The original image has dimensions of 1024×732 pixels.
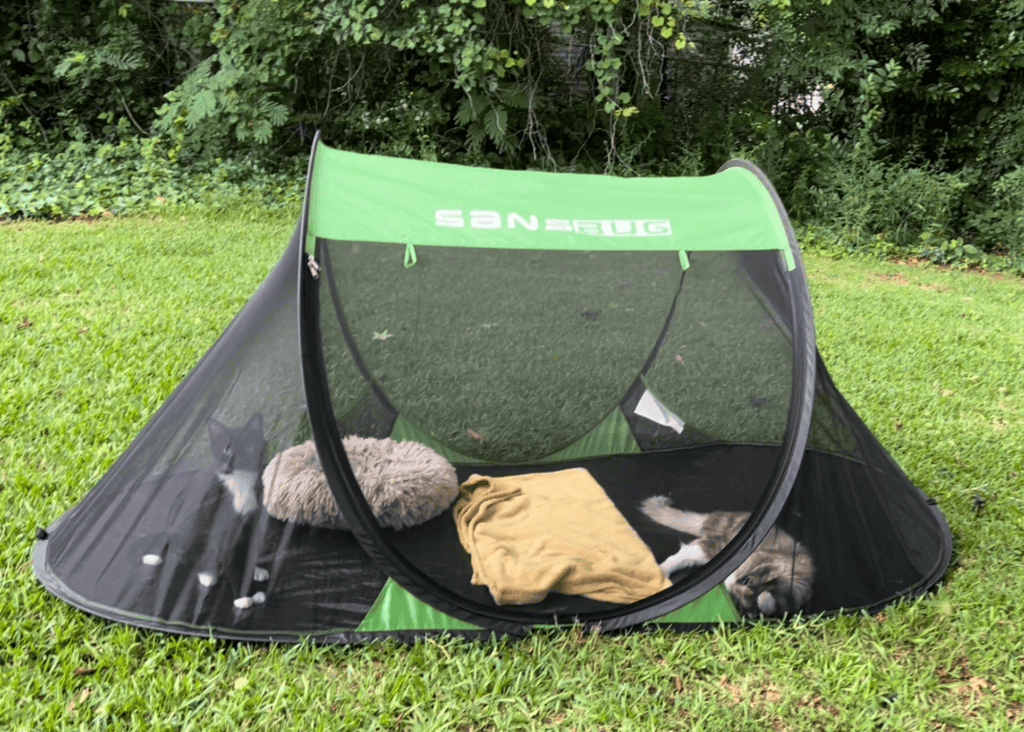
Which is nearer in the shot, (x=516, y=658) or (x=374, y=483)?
(x=516, y=658)

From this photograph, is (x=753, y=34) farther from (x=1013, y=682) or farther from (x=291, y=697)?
(x=291, y=697)

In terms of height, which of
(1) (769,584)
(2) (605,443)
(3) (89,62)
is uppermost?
(3) (89,62)

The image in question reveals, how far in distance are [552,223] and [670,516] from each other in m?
0.99

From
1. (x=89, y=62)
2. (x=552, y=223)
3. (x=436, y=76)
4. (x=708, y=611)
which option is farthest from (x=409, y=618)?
(x=89, y=62)

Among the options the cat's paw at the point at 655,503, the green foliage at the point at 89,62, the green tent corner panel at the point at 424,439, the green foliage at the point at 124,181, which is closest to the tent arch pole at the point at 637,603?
the cat's paw at the point at 655,503

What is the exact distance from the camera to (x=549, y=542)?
2.02 meters

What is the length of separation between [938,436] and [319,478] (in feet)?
8.02

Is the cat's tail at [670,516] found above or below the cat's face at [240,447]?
below

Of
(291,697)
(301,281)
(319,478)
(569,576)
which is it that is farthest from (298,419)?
(569,576)

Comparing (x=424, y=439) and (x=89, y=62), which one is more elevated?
(x=89, y=62)

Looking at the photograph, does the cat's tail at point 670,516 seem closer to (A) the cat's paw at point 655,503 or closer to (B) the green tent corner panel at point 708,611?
(A) the cat's paw at point 655,503

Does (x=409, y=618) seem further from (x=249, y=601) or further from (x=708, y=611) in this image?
(x=708, y=611)

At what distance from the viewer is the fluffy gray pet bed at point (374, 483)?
5.83ft

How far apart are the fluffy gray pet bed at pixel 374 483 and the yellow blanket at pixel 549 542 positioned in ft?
0.36
